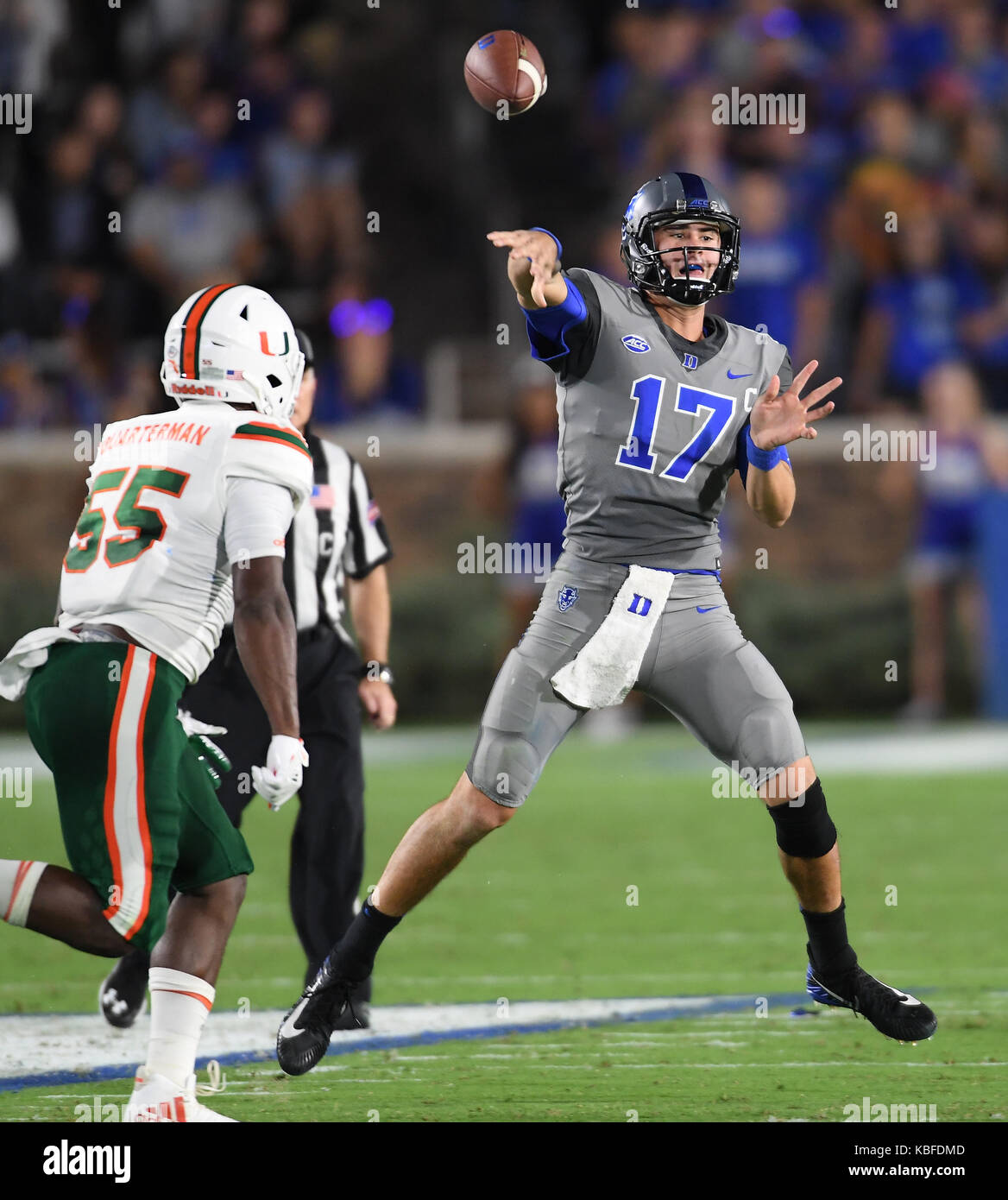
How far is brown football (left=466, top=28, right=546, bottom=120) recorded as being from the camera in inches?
213

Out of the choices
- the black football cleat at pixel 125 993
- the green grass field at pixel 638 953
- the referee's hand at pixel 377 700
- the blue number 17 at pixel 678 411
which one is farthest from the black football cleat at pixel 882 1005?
the black football cleat at pixel 125 993

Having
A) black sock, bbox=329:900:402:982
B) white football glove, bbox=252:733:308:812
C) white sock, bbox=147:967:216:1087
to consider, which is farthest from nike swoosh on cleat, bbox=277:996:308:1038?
white football glove, bbox=252:733:308:812

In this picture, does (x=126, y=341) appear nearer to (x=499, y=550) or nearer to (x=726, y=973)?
(x=499, y=550)

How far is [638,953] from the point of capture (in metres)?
6.52

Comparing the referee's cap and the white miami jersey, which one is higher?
the referee's cap

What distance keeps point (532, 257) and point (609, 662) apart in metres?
0.99

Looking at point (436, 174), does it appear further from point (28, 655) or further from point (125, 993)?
point (28, 655)

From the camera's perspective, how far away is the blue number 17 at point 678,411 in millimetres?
4773

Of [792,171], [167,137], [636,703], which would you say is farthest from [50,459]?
[792,171]

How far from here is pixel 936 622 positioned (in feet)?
42.6

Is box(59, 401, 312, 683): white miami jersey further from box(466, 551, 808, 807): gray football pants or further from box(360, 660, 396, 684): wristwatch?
box(360, 660, 396, 684): wristwatch

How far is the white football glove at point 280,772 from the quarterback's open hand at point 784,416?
1.41 metres

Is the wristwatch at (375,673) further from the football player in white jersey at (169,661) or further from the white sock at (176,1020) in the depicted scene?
the white sock at (176,1020)

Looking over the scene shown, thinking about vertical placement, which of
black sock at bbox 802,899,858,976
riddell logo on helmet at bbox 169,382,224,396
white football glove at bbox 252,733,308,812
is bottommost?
black sock at bbox 802,899,858,976
